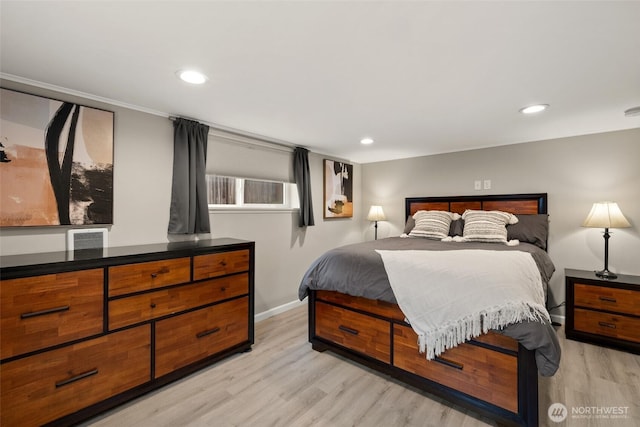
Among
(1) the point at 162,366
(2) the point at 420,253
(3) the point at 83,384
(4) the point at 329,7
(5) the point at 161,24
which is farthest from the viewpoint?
(2) the point at 420,253

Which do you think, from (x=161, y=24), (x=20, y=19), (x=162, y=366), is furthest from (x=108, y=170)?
(x=162, y=366)

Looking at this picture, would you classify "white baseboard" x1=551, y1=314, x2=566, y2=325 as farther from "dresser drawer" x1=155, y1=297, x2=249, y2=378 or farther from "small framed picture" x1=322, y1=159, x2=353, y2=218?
"dresser drawer" x1=155, y1=297, x2=249, y2=378

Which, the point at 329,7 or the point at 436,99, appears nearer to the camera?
the point at 329,7

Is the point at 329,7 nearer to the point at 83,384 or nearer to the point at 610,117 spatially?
the point at 83,384

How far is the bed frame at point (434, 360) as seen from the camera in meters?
1.64

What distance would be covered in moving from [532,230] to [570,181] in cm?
73

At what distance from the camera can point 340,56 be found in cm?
162

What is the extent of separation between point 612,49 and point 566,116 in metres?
1.26

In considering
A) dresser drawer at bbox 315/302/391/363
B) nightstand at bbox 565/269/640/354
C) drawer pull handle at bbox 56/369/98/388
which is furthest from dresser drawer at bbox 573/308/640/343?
drawer pull handle at bbox 56/369/98/388

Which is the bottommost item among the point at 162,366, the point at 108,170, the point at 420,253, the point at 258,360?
the point at 258,360

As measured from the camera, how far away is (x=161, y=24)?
1349mm

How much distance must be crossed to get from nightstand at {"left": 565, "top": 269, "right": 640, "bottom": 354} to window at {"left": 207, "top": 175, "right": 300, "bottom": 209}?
3108mm

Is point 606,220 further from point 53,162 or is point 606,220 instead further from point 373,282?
point 53,162

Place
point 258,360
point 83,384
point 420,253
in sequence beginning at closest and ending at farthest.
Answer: point 83,384, point 420,253, point 258,360
